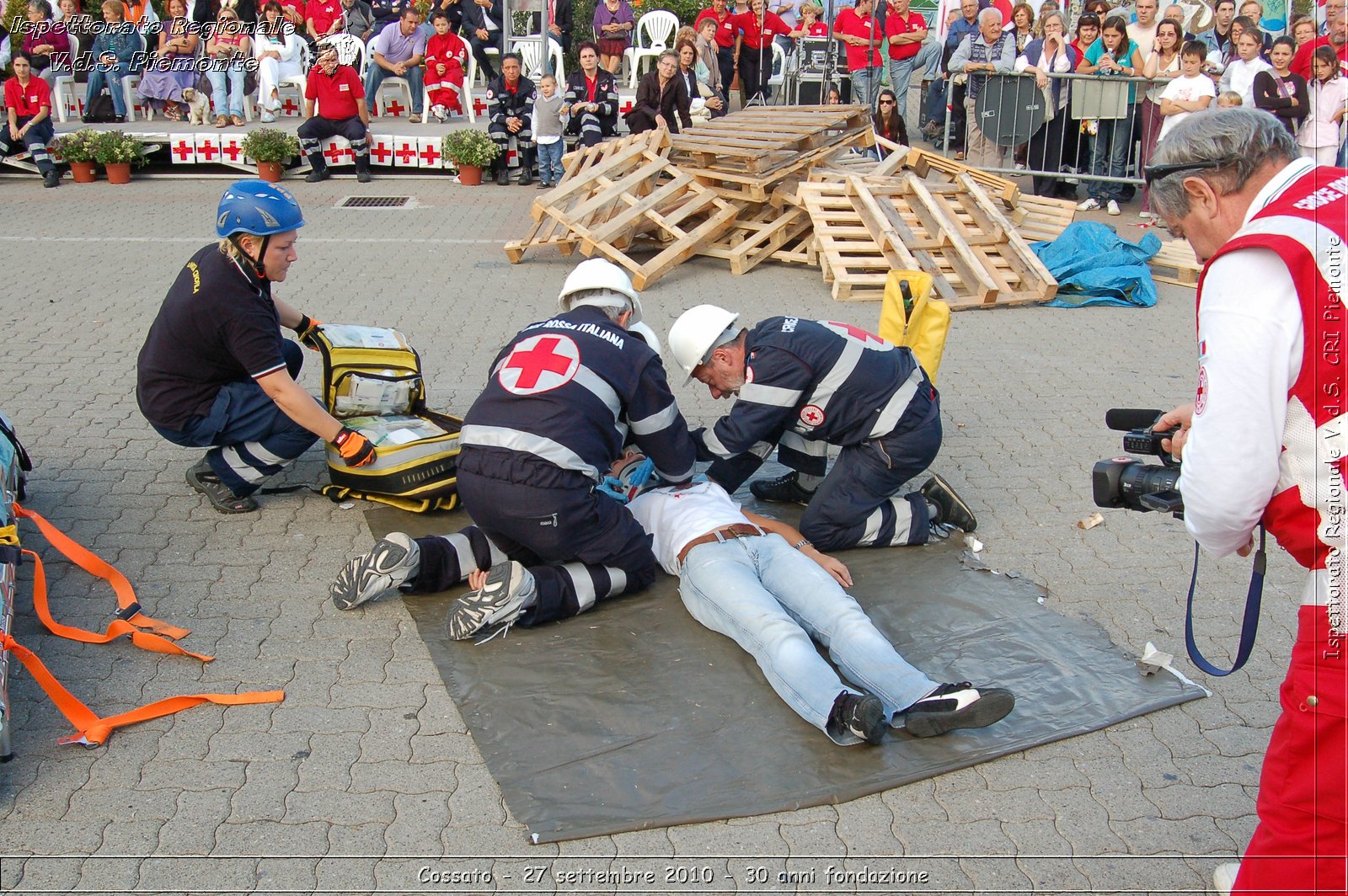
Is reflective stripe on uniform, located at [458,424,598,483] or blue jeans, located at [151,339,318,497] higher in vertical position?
reflective stripe on uniform, located at [458,424,598,483]

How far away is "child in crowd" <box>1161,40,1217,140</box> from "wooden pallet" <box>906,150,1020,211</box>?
7.64 feet

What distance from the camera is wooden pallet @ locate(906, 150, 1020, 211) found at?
996cm

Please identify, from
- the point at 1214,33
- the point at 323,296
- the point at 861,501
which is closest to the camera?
the point at 861,501

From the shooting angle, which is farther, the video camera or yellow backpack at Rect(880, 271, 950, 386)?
yellow backpack at Rect(880, 271, 950, 386)

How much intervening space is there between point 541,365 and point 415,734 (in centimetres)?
137

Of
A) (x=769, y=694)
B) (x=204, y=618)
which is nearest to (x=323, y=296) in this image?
(x=204, y=618)

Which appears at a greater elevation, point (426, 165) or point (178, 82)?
point (178, 82)

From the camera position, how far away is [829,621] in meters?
3.71

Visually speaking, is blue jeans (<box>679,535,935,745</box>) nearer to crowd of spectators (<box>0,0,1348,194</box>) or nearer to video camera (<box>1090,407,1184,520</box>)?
video camera (<box>1090,407,1184,520</box>)

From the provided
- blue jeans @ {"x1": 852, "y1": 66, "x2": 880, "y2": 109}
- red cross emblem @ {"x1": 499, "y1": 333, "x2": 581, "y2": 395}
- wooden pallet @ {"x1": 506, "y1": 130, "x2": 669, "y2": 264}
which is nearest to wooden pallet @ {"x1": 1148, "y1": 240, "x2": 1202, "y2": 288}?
wooden pallet @ {"x1": 506, "y1": 130, "x2": 669, "y2": 264}

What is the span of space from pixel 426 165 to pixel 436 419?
982cm

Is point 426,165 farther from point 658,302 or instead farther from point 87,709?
point 87,709

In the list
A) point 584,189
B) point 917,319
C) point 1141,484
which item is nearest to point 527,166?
point 584,189

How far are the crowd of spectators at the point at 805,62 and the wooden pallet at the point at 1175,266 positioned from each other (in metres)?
A: 1.98
